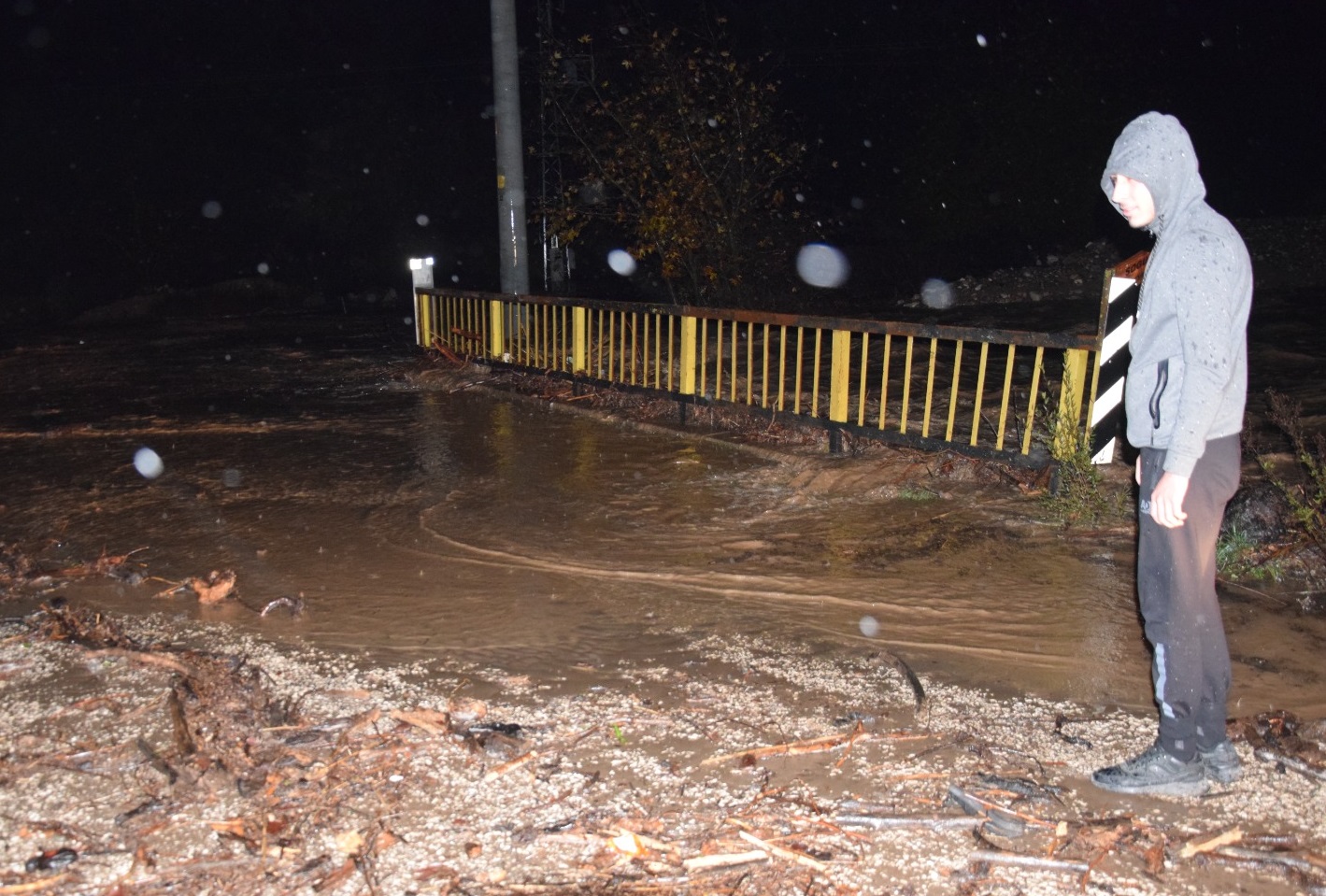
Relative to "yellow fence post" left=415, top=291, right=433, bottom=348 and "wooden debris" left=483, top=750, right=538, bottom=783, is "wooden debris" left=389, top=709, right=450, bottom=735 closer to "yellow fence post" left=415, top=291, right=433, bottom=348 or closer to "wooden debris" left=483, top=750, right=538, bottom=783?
"wooden debris" left=483, top=750, right=538, bottom=783

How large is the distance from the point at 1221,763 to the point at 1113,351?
132 inches

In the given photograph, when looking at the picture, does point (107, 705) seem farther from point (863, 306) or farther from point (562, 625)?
point (863, 306)

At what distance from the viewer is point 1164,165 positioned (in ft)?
11.6

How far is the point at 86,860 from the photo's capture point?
3.40 m

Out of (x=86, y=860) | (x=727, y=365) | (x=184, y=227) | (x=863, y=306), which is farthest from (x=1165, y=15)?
(x=86, y=860)

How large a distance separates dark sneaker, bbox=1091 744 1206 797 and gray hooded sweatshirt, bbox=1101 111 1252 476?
1021 millimetres

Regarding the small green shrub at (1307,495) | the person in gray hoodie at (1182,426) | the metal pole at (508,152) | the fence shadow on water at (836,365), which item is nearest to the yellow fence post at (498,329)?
the fence shadow on water at (836,365)

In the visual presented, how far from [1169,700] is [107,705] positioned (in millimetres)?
3973

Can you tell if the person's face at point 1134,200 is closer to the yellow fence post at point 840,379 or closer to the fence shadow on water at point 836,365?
the fence shadow on water at point 836,365

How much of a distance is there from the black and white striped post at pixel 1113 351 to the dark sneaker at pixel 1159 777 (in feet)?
10.1

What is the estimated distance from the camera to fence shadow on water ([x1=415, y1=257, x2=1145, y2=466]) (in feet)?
23.8

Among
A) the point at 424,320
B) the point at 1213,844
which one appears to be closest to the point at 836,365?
the point at 1213,844

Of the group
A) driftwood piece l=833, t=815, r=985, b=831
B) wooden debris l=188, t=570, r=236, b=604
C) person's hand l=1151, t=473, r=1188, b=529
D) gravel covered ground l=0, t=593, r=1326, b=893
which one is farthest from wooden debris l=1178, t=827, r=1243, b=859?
wooden debris l=188, t=570, r=236, b=604

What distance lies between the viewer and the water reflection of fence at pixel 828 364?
24.3 ft
